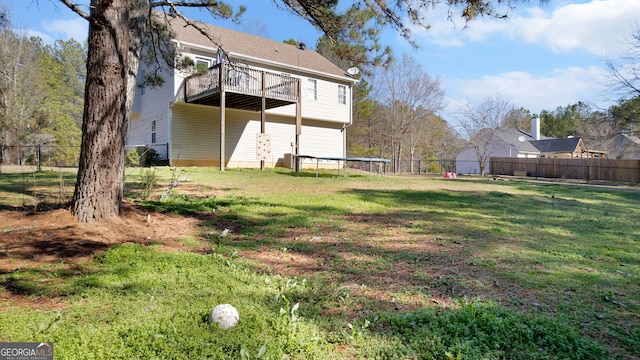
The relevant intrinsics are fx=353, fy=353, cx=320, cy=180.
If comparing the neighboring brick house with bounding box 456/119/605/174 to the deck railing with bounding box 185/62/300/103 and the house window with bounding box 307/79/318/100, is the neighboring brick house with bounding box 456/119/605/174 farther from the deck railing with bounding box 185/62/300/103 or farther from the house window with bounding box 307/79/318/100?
the deck railing with bounding box 185/62/300/103

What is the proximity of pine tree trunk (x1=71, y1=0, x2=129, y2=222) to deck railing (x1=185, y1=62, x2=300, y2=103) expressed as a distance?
9.64 metres

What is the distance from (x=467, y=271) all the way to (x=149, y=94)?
18.1 metres

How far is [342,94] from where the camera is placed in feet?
69.9

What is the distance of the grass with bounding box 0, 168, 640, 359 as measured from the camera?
2104mm

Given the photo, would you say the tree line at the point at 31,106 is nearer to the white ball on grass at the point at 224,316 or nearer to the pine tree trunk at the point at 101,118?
the pine tree trunk at the point at 101,118

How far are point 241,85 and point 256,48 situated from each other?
405cm

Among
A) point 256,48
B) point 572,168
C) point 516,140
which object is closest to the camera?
point 256,48

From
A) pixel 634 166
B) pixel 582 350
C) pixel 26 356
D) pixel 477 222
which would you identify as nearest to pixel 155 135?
pixel 477 222

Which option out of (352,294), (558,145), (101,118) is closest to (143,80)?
(101,118)

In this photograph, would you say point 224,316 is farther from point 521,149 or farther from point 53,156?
point 521,149

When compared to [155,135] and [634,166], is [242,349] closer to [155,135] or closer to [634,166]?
[155,135]

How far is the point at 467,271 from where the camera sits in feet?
11.4

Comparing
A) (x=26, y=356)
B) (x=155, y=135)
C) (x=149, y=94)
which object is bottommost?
(x=26, y=356)

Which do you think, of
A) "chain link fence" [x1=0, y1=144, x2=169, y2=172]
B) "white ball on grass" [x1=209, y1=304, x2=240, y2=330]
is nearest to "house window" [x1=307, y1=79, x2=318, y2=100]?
"chain link fence" [x1=0, y1=144, x2=169, y2=172]
